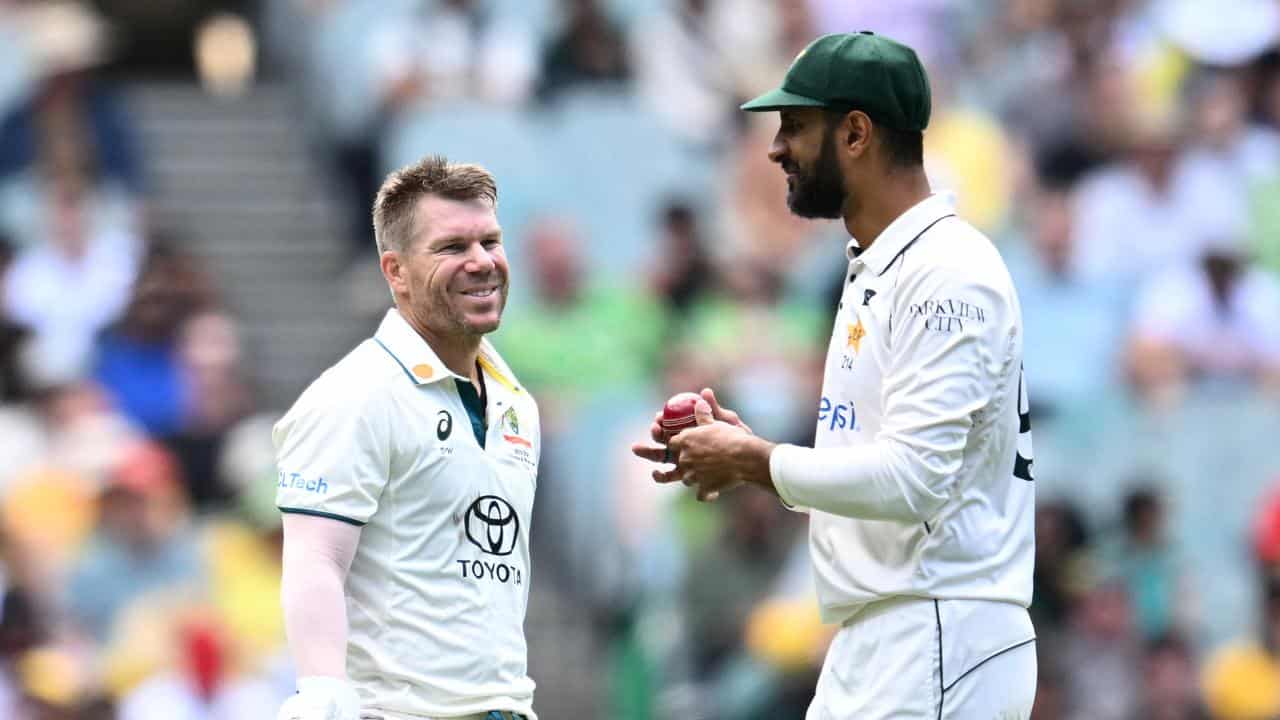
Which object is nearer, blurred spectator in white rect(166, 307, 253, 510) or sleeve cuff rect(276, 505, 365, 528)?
sleeve cuff rect(276, 505, 365, 528)

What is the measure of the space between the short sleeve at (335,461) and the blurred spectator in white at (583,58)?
24.7 feet

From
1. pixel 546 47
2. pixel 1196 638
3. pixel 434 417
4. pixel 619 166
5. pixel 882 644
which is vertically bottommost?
pixel 1196 638

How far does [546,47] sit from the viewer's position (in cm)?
1216

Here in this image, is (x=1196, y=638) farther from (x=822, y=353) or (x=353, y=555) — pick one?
(x=353, y=555)

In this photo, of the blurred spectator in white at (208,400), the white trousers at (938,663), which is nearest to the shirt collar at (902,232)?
the white trousers at (938,663)

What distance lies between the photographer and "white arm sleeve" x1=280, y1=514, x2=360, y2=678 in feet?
14.5

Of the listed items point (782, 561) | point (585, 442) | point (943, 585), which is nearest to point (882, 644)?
point (943, 585)

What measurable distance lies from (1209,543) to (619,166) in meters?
3.98

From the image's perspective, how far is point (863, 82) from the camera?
16.0 ft

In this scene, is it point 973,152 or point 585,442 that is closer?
point 585,442

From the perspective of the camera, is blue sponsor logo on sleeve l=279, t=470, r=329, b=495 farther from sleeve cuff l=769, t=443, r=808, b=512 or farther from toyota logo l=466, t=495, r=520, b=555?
sleeve cuff l=769, t=443, r=808, b=512

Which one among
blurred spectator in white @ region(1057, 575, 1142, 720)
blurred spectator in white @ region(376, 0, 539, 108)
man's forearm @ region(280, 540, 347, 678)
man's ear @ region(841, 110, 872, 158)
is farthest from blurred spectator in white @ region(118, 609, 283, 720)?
man's ear @ region(841, 110, 872, 158)

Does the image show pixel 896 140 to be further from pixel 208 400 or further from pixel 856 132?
pixel 208 400

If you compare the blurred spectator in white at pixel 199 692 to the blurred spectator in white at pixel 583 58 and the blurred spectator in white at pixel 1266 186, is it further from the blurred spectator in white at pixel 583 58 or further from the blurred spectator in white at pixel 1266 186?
the blurred spectator in white at pixel 1266 186
